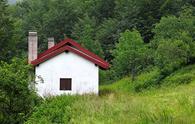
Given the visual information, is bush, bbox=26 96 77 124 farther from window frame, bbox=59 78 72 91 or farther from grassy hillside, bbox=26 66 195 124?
window frame, bbox=59 78 72 91

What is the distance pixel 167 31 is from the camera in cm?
4609

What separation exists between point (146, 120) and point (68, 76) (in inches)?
768

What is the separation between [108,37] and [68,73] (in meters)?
42.3

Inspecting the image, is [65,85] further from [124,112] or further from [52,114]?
[124,112]

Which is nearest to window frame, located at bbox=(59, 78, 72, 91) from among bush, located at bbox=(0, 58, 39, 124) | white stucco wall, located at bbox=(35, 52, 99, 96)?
white stucco wall, located at bbox=(35, 52, 99, 96)

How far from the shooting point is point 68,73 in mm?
30516

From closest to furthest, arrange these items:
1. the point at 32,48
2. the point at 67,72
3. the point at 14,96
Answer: the point at 14,96 → the point at 67,72 → the point at 32,48

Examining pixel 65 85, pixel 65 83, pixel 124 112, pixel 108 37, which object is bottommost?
pixel 124 112

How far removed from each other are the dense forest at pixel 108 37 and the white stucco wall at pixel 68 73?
3884 millimetres

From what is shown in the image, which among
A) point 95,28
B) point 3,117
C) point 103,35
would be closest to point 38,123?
point 3,117

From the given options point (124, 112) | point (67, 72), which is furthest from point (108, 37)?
point (124, 112)

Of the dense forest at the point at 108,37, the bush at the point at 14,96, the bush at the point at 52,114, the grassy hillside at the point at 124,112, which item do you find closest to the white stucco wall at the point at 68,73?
the dense forest at the point at 108,37

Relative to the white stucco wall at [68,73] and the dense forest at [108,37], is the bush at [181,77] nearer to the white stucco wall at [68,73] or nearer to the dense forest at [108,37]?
the dense forest at [108,37]

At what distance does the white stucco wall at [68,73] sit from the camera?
30.4 m
